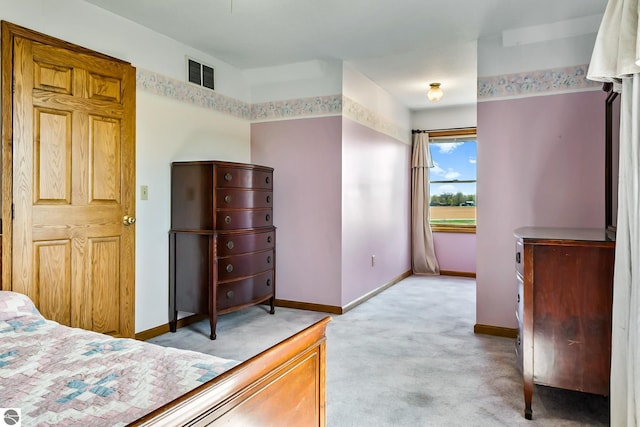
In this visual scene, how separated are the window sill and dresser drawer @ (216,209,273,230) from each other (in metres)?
3.19

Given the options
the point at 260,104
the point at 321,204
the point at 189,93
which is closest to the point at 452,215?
the point at 321,204

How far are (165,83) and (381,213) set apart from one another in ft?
9.28

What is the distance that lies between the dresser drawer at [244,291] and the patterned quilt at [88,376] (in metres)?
1.74

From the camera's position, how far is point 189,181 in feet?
10.9

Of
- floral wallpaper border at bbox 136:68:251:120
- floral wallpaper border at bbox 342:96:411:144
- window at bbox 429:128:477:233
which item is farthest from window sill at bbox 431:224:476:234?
floral wallpaper border at bbox 136:68:251:120

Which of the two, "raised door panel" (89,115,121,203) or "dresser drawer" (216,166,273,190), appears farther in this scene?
"dresser drawer" (216,166,273,190)

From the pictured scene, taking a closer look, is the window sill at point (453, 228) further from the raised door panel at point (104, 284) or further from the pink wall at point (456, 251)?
the raised door panel at point (104, 284)

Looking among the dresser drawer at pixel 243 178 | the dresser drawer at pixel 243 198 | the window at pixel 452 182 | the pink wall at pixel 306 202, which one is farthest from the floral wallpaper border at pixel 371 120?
the dresser drawer at pixel 243 198

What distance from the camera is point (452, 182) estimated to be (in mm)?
6246

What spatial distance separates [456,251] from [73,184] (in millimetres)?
5091

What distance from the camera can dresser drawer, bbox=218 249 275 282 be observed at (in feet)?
10.8

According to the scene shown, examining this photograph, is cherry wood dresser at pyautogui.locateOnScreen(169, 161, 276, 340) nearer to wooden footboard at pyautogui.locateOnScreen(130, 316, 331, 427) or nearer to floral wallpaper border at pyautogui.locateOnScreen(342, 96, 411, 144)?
floral wallpaper border at pyautogui.locateOnScreen(342, 96, 411, 144)

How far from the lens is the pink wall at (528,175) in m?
3.05

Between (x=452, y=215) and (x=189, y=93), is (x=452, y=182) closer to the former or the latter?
(x=452, y=215)
